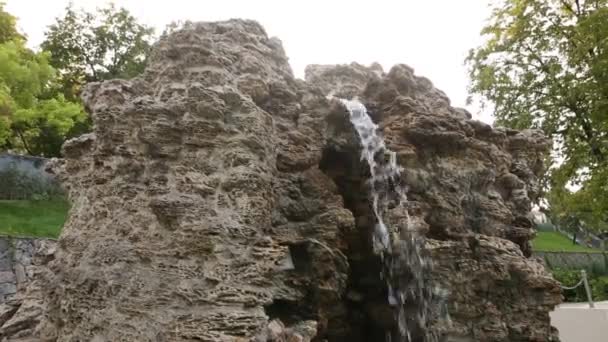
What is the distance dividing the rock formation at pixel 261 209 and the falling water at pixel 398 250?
0.12m

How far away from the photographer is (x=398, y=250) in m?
5.79

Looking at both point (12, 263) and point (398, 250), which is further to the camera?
point (12, 263)

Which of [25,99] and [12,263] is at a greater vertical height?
[25,99]

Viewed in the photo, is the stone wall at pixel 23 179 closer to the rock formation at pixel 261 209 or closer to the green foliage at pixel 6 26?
the green foliage at pixel 6 26

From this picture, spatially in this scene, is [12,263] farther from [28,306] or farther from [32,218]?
[28,306]

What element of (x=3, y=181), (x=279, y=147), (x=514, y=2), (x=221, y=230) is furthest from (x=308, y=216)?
(x=3, y=181)

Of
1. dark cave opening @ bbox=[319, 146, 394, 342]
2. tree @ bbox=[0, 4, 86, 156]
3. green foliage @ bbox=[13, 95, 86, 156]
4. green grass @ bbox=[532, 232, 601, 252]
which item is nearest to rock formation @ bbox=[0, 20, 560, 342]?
dark cave opening @ bbox=[319, 146, 394, 342]

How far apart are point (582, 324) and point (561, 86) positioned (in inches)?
311

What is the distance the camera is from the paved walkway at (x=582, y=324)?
10.4 m

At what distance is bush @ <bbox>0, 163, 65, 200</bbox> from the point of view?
742 inches

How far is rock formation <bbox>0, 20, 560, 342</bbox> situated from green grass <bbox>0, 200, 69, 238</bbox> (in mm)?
10512

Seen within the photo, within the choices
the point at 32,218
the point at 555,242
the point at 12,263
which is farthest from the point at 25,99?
the point at 555,242

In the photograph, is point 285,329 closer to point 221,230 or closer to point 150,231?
point 221,230

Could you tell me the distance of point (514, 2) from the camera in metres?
17.7
